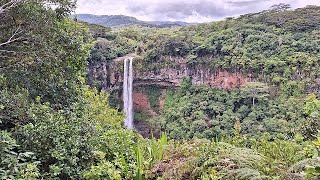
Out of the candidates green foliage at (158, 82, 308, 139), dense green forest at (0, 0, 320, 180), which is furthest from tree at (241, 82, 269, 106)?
dense green forest at (0, 0, 320, 180)

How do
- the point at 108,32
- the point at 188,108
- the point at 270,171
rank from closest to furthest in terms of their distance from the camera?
the point at 270,171, the point at 188,108, the point at 108,32

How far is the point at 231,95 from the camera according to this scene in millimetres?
33125

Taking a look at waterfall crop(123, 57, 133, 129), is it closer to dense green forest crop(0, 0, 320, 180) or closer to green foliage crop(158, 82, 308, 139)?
green foliage crop(158, 82, 308, 139)

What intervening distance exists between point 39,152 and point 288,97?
90.4 ft

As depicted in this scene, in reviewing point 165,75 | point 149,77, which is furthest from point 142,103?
point 165,75

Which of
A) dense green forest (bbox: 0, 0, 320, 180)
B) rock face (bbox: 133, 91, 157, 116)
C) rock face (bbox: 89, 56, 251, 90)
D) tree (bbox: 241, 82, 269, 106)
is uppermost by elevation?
dense green forest (bbox: 0, 0, 320, 180)

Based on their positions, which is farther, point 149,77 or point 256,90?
point 149,77

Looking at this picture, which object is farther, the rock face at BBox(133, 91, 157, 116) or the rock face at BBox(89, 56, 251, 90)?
the rock face at BBox(133, 91, 157, 116)

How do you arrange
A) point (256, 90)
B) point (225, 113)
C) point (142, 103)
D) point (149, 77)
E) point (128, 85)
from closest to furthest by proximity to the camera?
1. point (256, 90)
2. point (225, 113)
3. point (128, 85)
4. point (149, 77)
5. point (142, 103)

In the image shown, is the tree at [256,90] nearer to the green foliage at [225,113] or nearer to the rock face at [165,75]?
the green foliage at [225,113]

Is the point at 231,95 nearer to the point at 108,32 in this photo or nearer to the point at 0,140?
the point at 108,32

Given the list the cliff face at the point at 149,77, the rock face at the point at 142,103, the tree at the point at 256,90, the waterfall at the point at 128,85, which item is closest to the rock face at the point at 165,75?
the cliff face at the point at 149,77

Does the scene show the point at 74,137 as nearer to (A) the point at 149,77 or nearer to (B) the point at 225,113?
(B) the point at 225,113

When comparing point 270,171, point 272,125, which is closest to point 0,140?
point 270,171
